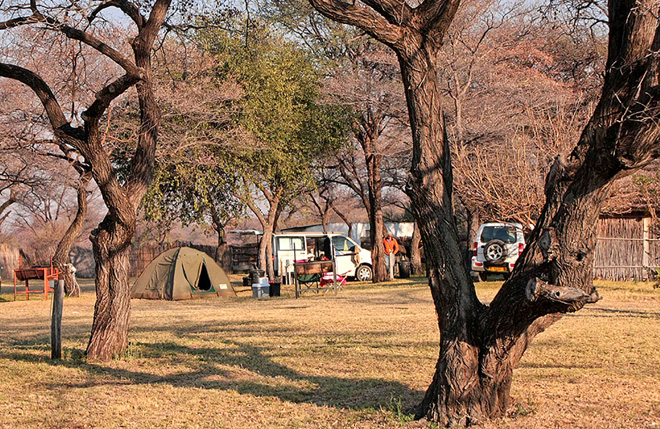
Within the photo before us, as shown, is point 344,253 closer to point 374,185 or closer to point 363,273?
point 363,273

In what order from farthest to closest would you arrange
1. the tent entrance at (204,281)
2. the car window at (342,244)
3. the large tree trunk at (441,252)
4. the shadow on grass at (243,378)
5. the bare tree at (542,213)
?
the car window at (342,244) → the tent entrance at (204,281) → the shadow on grass at (243,378) → the large tree trunk at (441,252) → the bare tree at (542,213)

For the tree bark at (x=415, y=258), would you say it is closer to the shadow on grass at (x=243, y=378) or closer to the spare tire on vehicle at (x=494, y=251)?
the spare tire on vehicle at (x=494, y=251)

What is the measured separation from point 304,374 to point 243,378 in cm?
65

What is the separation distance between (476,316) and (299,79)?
65.2 ft

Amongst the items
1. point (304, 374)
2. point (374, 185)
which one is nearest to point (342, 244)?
point (374, 185)

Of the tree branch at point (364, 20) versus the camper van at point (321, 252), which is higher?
the tree branch at point (364, 20)

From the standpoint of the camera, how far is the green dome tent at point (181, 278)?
20297mm

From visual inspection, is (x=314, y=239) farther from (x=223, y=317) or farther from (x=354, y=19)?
(x=354, y=19)

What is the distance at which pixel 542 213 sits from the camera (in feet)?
16.5

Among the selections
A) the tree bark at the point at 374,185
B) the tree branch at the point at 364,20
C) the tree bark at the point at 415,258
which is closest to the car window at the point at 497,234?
the tree bark at the point at 374,185

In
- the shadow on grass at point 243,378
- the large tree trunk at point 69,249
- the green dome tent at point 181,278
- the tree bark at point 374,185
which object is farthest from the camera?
the tree bark at point 374,185

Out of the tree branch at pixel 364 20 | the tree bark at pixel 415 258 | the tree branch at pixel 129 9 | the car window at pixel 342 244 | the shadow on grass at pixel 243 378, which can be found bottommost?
the shadow on grass at pixel 243 378

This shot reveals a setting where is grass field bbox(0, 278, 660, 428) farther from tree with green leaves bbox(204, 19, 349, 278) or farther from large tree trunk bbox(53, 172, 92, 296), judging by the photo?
tree with green leaves bbox(204, 19, 349, 278)

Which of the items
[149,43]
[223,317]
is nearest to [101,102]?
[149,43]
